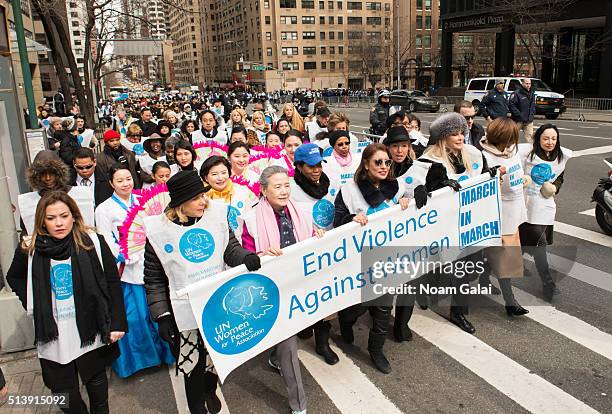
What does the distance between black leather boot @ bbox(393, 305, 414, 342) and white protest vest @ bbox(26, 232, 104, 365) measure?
2845 millimetres

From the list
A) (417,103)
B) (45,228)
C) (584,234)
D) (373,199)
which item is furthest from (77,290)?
(417,103)

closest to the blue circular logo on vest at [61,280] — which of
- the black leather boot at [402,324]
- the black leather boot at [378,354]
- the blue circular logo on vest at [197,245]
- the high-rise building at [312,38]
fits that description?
the blue circular logo on vest at [197,245]

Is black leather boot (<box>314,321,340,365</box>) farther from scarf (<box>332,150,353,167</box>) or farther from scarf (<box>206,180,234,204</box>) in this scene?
scarf (<box>332,150,353,167</box>)

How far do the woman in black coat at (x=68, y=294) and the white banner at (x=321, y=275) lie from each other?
2.21 ft

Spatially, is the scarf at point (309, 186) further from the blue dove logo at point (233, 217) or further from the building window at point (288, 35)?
the building window at point (288, 35)

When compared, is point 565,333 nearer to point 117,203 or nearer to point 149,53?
point 117,203

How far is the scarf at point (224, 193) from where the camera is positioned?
5039mm

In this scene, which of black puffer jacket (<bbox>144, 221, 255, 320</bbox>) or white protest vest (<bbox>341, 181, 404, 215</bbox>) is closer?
black puffer jacket (<bbox>144, 221, 255, 320</bbox>)

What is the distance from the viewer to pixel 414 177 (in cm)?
492

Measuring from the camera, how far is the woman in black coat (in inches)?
134

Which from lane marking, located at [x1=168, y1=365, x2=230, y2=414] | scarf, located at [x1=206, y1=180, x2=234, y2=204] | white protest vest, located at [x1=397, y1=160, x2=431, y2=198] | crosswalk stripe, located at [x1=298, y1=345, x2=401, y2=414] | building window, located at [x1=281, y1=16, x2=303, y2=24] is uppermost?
building window, located at [x1=281, y1=16, x2=303, y2=24]

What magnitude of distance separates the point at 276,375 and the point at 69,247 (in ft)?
6.92

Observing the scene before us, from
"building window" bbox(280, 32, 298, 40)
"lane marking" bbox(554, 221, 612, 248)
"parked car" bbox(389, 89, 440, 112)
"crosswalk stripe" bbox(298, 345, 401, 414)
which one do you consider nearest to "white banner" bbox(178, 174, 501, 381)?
"crosswalk stripe" bbox(298, 345, 401, 414)

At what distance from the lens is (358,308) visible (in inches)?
181
